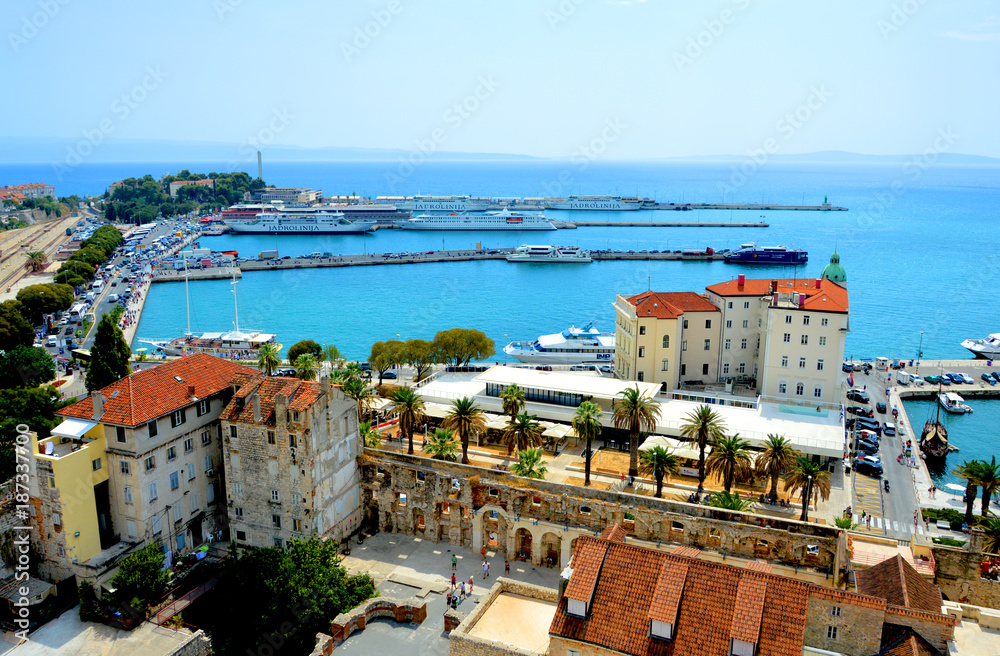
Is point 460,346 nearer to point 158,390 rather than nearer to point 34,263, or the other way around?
point 158,390

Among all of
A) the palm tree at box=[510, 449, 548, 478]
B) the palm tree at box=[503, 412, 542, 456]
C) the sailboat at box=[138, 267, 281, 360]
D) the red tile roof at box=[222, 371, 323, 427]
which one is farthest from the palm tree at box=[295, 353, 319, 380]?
the sailboat at box=[138, 267, 281, 360]

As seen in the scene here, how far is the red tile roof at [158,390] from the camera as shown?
36.9 metres

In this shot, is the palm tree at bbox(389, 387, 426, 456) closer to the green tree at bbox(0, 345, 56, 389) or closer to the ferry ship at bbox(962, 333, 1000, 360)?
the green tree at bbox(0, 345, 56, 389)

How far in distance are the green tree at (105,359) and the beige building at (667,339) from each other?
45.5m

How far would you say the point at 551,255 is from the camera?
17362 centimetres

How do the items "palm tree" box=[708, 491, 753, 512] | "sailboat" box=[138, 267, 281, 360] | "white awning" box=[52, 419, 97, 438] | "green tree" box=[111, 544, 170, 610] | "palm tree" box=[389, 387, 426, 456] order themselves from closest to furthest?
"green tree" box=[111, 544, 170, 610] < "white awning" box=[52, 419, 97, 438] < "palm tree" box=[708, 491, 753, 512] < "palm tree" box=[389, 387, 426, 456] < "sailboat" box=[138, 267, 281, 360]

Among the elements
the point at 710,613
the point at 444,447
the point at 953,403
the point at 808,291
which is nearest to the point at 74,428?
the point at 444,447

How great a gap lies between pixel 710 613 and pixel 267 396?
1021 inches

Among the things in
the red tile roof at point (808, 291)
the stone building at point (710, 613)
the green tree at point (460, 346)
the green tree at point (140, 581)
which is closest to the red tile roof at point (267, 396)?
the green tree at point (140, 581)

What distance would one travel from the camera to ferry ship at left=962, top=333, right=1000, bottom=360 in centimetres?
9294

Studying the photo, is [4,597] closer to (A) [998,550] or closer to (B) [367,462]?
(B) [367,462]

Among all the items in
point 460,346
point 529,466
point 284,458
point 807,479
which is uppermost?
point 284,458

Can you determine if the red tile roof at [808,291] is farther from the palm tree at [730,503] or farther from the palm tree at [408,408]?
the palm tree at [408,408]

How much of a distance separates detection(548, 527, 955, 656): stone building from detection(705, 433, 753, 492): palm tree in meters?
17.0
